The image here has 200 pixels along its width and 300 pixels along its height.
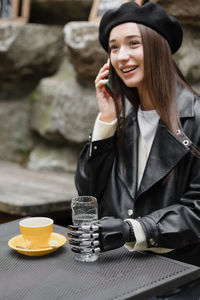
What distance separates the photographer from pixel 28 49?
3393mm

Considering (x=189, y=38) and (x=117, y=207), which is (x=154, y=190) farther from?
(x=189, y=38)

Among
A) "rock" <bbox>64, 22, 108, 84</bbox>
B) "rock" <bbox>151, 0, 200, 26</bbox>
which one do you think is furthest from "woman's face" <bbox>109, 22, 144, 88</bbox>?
"rock" <bbox>64, 22, 108, 84</bbox>

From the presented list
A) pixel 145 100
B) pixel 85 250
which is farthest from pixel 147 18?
pixel 85 250

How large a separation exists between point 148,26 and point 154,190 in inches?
23.3

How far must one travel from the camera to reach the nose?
1.48 metres

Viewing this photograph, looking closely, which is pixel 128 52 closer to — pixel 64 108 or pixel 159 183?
pixel 159 183

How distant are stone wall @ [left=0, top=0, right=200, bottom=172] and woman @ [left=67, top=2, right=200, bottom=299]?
1160mm

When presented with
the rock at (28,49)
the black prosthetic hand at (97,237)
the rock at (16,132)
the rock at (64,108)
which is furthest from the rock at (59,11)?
the black prosthetic hand at (97,237)

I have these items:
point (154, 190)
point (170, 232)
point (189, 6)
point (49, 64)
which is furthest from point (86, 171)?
point (49, 64)

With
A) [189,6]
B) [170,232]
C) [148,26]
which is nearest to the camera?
[170,232]

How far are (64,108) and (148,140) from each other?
162 centimetres

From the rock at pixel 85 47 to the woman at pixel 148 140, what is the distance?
128 centimetres

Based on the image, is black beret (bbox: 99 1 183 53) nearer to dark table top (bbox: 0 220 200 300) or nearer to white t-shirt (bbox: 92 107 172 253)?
white t-shirt (bbox: 92 107 172 253)

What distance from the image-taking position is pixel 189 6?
2.48 metres
